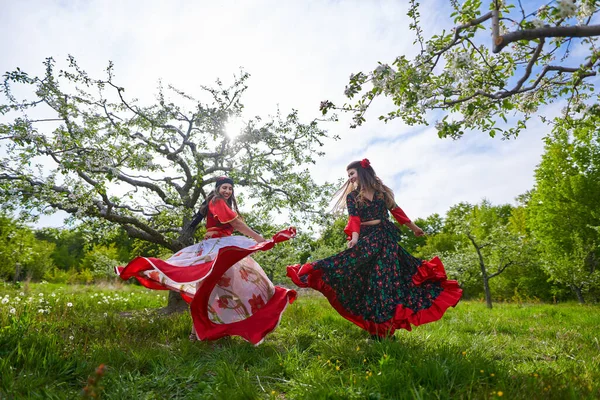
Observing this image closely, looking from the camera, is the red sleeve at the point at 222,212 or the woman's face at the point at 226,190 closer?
the red sleeve at the point at 222,212

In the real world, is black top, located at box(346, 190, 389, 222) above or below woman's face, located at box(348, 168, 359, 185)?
below

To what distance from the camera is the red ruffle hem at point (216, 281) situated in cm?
421

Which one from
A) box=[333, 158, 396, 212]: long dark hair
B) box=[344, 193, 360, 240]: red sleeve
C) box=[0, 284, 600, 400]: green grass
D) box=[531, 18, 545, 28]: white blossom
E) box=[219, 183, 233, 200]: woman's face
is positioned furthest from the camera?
box=[219, 183, 233, 200]: woman's face

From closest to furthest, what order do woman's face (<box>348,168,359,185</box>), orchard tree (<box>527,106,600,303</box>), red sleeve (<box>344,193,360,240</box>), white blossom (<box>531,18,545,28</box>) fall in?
white blossom (<box>531,18,545,28</box>) → red sleeve (<box>344,193,360,240</box>) → woman's face (<box>348,168,359,185</box>) → orchard tree (<box>527,106,600,303</box>)

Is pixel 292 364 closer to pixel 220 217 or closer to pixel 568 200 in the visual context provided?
pixel 220 217

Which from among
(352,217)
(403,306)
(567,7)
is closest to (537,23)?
(567,7)

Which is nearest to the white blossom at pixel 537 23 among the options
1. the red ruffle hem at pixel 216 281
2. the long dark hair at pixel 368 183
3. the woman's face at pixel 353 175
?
the long dark hair at pixel 368 183

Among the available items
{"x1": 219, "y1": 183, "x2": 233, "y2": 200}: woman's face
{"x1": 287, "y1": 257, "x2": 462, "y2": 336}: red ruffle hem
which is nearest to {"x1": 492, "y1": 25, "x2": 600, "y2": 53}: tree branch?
{"x1": 287, "y1": 257, "x2": 462, "y2": 336}: red ruffle hem

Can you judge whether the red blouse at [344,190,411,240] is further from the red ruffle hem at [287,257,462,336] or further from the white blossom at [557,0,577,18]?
the white blossom at [557,0,577,18]

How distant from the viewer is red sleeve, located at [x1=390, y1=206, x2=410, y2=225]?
482 centimetres

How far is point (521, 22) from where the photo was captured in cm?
308

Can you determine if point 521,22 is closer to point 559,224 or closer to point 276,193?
point 276,193

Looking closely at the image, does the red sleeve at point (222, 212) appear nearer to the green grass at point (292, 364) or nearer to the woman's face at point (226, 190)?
the woman's face at point (226, 190)

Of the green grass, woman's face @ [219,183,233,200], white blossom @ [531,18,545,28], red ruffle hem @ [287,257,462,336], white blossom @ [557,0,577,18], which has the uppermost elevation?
white blossom @ [531,18,545,28]
